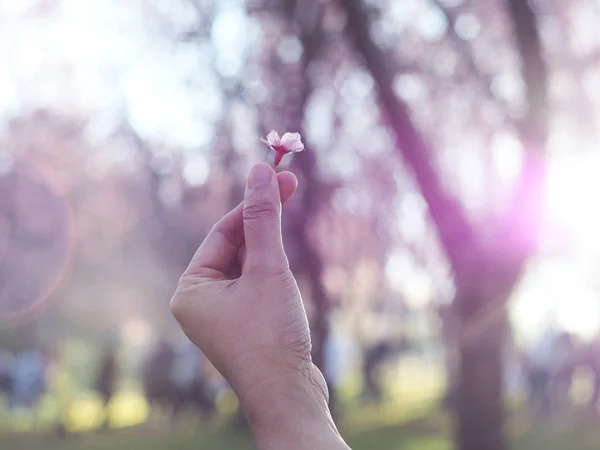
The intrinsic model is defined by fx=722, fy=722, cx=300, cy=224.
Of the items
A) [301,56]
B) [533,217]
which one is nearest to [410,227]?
[301,56]

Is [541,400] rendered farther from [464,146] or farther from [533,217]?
[533,217]

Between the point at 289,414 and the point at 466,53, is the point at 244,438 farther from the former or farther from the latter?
the point at 289,414

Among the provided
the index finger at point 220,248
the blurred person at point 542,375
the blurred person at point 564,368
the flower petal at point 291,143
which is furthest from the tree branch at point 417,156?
the blurred person at point 564,368

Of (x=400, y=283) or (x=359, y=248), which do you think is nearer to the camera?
(x=359, y=248)

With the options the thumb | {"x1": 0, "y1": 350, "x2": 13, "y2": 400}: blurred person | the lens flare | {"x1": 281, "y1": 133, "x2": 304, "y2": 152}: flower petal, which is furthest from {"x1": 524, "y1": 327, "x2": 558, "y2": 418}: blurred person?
the lens flare

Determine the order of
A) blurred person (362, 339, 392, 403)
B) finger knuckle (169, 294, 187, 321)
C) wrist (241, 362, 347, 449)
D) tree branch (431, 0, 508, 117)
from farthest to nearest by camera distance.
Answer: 1. blurred person (362, 339, 392, 403)
2. tree branch (431, 0, 508, 117)
3. finger knuckle (169, 294, 187, 321)
4. wrist (241, 362, 347, 449)

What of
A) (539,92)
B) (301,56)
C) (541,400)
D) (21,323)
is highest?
(301,56)

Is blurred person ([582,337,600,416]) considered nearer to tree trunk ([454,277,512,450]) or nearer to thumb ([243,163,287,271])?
tree trunk ([454,277,512,450])

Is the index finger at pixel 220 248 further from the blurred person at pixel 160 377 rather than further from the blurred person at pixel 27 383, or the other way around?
the blurred person at pixel 27 383
